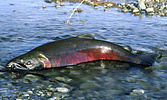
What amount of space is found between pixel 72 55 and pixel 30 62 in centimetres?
102

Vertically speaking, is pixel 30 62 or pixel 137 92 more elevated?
pixel 30 62

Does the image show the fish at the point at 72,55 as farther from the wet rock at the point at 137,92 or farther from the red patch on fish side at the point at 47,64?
the wet rock at the point at 137,92

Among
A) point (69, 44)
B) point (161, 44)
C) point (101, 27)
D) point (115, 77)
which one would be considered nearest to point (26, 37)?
point (69, 44)

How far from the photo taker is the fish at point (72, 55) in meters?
4.82

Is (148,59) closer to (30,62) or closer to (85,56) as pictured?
(85,56)

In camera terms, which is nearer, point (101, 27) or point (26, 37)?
point (26, 37)

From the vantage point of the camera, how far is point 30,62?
4801mm

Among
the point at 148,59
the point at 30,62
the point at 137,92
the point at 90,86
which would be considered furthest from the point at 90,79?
the point at 148,59

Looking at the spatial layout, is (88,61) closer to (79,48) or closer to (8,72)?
(79,48)

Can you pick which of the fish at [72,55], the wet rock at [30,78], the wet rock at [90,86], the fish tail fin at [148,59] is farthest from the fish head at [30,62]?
the fish tail fin at [148,59]

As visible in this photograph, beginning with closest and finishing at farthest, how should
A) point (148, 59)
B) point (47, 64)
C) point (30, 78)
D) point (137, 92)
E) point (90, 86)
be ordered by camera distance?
point (137, 92)
point (90, 86)
point (30, 78)
point (47, 64)
point (148, 59)

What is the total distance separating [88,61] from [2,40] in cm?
347

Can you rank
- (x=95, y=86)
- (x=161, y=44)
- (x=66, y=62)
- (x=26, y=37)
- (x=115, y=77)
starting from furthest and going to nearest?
(x=26, y=37), (x=161, y=44), (x=66, y=62), (x=115, y=77), (x=95, y=86)

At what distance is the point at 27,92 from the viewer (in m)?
3.89
